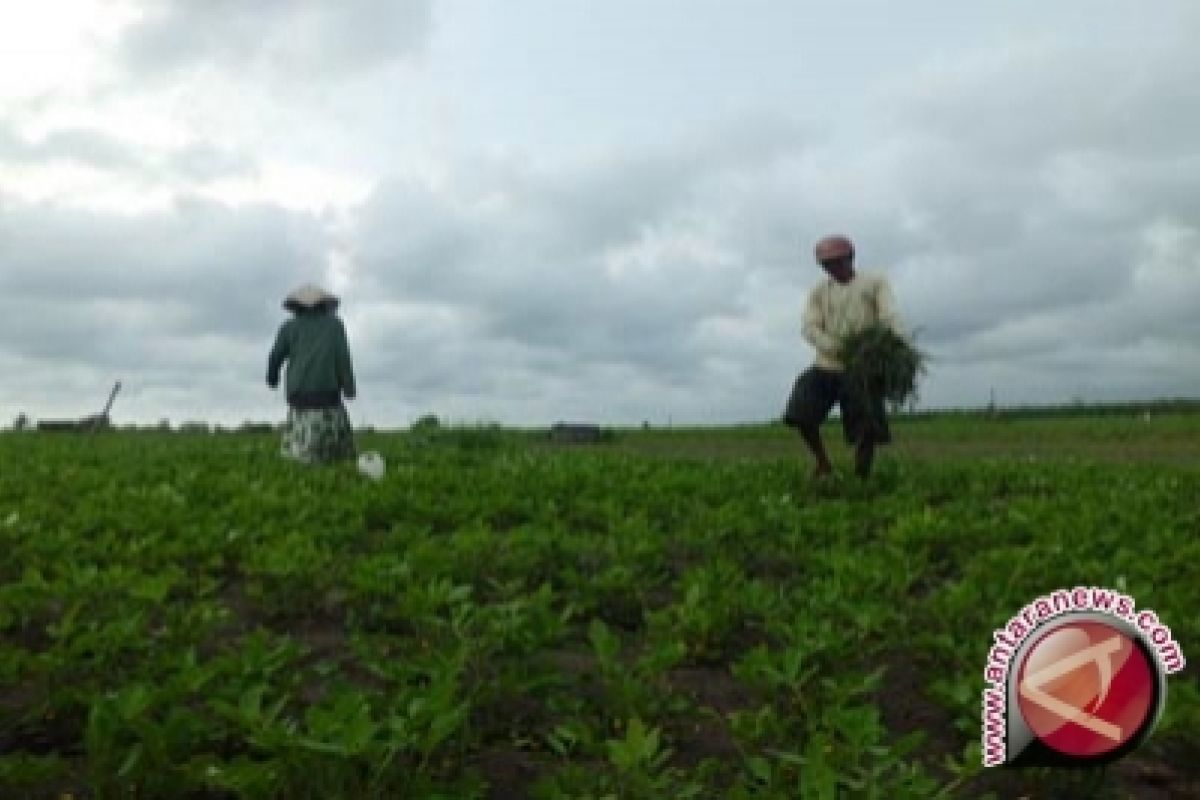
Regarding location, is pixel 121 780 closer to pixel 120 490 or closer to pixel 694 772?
pixel 694 772

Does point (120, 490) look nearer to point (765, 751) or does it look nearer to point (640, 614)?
point (640, 614)

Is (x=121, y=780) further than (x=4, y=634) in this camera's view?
No

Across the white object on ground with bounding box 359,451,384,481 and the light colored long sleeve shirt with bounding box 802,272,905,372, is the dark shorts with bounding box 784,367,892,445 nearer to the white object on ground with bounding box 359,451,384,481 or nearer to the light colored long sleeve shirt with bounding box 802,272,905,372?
the light colored long sleeve shirt with bounding box 802,272,905,372

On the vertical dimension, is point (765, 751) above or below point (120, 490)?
below

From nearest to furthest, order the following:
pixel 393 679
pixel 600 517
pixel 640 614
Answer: pixel 393 679 → pixel 640 614 → pixel 600 517

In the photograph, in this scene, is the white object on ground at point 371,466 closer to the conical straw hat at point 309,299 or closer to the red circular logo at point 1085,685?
the conical straw hat at point 309,299

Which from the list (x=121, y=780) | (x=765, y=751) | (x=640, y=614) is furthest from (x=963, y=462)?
(x=121, y=780)

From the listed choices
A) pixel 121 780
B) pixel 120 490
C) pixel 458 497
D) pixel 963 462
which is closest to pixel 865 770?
pixel 121 780

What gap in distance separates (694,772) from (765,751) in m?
0.28

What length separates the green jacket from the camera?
14617 millimetres

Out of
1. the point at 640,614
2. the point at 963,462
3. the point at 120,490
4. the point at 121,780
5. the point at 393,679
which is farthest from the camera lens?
the point at 963,462

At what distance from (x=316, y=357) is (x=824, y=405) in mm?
5703

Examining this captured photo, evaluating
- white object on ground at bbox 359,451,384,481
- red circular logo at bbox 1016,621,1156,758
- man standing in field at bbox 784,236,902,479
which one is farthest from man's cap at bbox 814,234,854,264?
red circular logo at bbox 1016,621,1156,758

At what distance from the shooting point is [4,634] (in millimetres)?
6441
